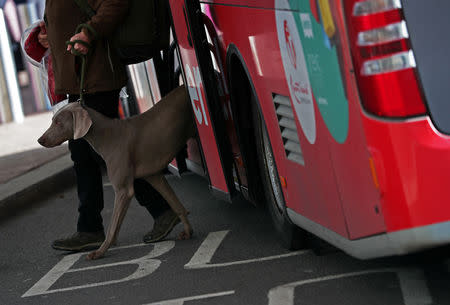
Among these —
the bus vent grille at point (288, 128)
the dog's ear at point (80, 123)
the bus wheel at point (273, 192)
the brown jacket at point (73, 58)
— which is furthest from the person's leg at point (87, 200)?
the bus vent grille at point (288, 128)

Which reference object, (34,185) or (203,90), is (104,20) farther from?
(34,185)

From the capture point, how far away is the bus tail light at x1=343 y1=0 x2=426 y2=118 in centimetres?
394

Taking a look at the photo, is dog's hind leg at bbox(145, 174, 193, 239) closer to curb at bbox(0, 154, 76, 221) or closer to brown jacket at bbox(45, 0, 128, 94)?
brown jacket at bbox(45, 0, 128, 94)

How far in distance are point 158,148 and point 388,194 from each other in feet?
10.5

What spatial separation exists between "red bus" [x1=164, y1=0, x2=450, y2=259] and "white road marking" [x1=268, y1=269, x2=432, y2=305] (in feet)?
1.10

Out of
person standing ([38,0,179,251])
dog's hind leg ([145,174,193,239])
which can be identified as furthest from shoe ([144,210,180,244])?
dog's hind leg ([145,174,193,239])

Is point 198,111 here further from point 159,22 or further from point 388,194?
point 388,194

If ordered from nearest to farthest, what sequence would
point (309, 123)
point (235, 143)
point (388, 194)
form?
point (388, 194) < point (309, 123) < point (235, 143)

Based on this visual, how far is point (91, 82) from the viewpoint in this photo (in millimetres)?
7082

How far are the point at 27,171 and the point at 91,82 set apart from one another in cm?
513

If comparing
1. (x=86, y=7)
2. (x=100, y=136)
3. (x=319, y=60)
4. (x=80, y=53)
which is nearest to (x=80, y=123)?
(x=100, y=136)

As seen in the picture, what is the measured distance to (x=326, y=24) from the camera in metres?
4.11

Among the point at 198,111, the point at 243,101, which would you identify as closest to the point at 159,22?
the point at 198,111

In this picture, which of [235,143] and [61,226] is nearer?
[235,143]
